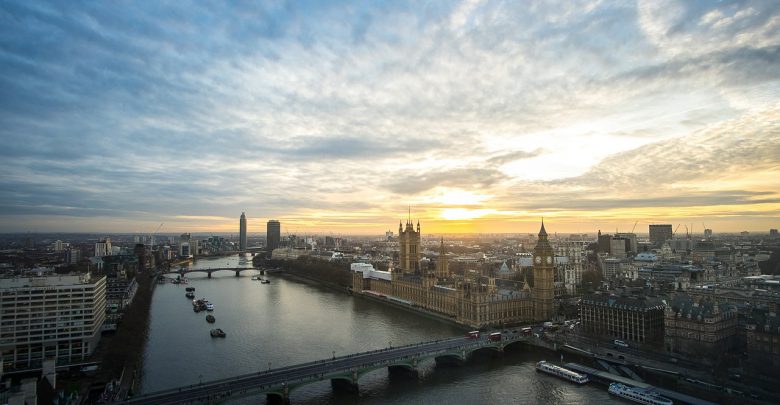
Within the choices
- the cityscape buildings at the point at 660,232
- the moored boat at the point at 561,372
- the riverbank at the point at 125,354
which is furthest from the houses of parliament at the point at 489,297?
the cityscape buildings at the point at 660,232

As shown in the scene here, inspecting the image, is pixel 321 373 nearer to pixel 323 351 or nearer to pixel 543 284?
pixel 323 351

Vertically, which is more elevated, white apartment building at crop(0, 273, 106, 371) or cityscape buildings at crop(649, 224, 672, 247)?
cityscape buildings at crop(649, 224, 672, 247)

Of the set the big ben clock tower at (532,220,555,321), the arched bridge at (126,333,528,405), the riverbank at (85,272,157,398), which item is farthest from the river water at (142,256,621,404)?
the big ben clock tower at (532,220,555,321)

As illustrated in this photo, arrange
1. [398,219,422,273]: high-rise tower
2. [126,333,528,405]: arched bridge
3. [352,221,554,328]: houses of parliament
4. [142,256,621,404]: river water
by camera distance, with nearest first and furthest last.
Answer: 1. [126,333,528,405]: arched bridge
2. [142,256,621,404]: river water
3. [352,221,554,328]: houses of parliament
4. [398,219,422,273]: high-rise tower

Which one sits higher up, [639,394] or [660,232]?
[660,232]

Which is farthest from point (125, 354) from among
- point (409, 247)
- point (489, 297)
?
point (409, 247)

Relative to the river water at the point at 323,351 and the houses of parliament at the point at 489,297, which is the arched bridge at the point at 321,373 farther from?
the houses of parliament at the point at 489,297

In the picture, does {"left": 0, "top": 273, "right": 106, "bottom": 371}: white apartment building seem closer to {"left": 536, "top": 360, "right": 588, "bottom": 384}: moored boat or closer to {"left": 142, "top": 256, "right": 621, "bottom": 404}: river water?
{"left": 142, "top": 256, "right": 621, "bottom": 404}: river water
